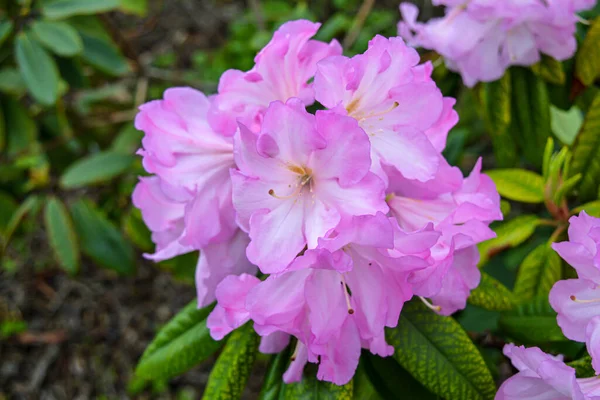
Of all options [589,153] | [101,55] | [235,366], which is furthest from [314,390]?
[101,55]

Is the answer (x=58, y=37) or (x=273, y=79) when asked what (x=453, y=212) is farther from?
(x=58, y=37)

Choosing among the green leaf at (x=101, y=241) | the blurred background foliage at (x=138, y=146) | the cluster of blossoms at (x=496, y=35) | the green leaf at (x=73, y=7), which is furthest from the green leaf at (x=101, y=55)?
the cluster of blossoms at (x=496, y=35)

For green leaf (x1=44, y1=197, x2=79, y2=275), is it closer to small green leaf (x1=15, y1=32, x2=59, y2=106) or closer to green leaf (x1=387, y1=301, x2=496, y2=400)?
small green leaf (x1=15, y1=32, x2=59, y2=106)

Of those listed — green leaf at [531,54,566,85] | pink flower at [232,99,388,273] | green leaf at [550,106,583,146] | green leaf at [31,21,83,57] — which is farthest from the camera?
green leaf at [31,21,83,57]

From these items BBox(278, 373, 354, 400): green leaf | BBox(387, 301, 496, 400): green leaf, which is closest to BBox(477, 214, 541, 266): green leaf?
BBox(387, 301, 496, 400): green leaf

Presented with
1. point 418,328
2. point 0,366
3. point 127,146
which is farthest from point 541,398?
point 0,366
